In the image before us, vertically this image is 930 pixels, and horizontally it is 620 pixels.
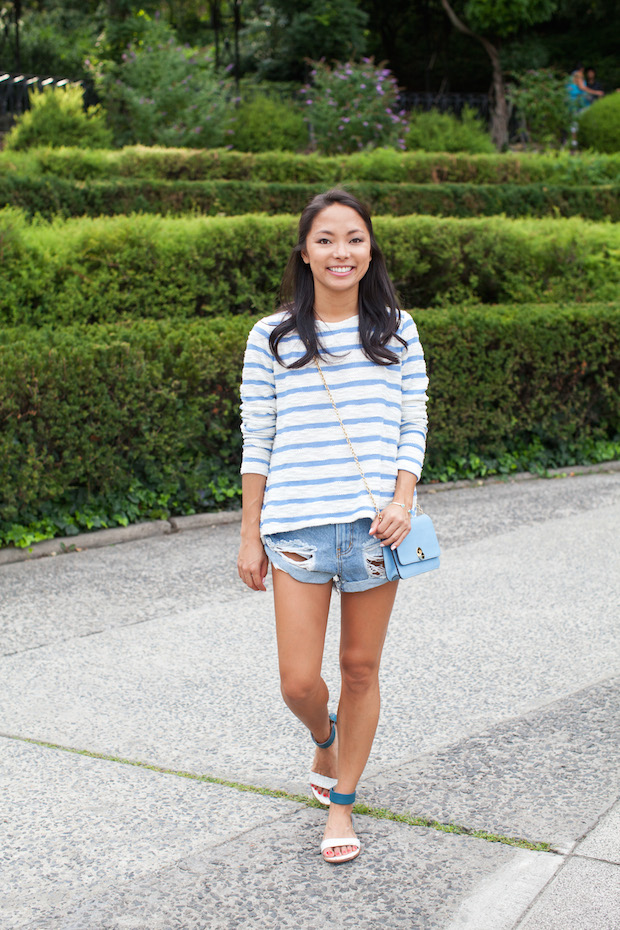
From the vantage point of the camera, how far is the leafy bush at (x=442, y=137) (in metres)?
16.3

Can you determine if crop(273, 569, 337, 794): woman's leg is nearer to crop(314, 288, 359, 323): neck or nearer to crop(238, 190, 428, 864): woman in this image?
crop(238, 190, 428, 864): woman

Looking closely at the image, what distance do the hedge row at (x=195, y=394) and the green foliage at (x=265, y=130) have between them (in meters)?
8.87

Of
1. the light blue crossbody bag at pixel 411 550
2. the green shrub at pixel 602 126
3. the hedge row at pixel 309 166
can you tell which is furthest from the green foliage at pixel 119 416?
the green shrub at pixel 602 126

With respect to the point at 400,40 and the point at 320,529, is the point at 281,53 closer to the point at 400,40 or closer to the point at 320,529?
the point at 400,40

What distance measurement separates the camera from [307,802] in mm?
3049

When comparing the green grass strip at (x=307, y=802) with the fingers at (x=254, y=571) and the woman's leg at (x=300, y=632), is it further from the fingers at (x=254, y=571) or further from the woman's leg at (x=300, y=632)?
the fingers at (x=254, y=571)

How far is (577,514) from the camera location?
6945 mm

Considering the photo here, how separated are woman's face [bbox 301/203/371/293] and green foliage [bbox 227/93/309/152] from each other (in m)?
13.8

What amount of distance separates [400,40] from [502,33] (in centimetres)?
639

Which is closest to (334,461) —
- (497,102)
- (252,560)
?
(252,560)

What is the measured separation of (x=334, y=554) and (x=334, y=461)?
0.26 metres

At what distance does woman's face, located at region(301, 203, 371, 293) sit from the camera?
8.71ft

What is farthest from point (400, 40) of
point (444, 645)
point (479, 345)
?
point (444, 645)

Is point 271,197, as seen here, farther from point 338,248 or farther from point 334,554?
point 334,554
